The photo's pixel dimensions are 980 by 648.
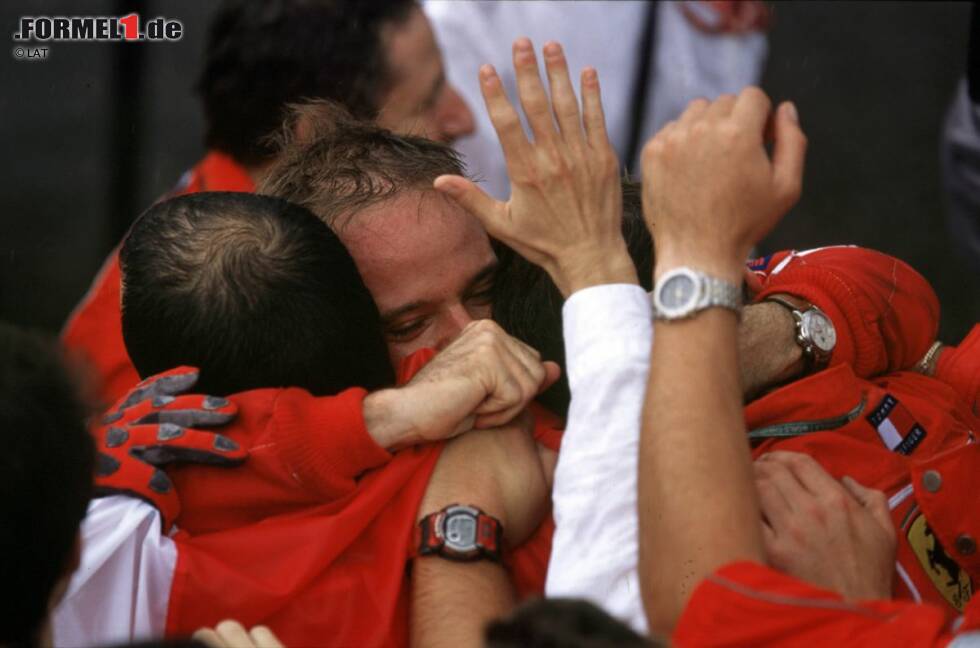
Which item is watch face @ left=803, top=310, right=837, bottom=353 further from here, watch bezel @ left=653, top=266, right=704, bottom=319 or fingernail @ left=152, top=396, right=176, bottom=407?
fingernail @ left=152, top=396, right=176, bottom=407

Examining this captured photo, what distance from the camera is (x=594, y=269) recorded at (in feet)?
6.13

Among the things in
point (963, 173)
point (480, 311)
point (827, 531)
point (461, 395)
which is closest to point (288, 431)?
point (461, 395)

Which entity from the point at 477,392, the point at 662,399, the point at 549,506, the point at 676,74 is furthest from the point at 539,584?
the point at 676,74

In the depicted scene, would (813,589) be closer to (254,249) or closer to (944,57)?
(254,249)

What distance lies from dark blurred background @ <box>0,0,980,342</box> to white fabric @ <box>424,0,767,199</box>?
0.18 metres

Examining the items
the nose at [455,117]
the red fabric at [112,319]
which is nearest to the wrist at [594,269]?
the red fabric at [112,319]

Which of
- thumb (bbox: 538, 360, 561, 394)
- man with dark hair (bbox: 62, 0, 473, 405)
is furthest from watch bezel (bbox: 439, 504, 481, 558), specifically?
man with dark hair (bbox: 62, 0, 473, 405)

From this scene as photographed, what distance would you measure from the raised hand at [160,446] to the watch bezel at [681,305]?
66 cm

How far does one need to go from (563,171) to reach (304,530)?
65 cm

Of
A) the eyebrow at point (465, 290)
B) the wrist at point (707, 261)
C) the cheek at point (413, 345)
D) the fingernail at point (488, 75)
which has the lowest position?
the cheek at point (413, 345)

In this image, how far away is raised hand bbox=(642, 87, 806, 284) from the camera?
1.76 metres

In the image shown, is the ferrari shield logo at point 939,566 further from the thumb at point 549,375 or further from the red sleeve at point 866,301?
the thumb at point 549,375

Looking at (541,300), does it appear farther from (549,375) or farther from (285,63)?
(285,63)

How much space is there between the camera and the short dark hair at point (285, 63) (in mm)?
3857
